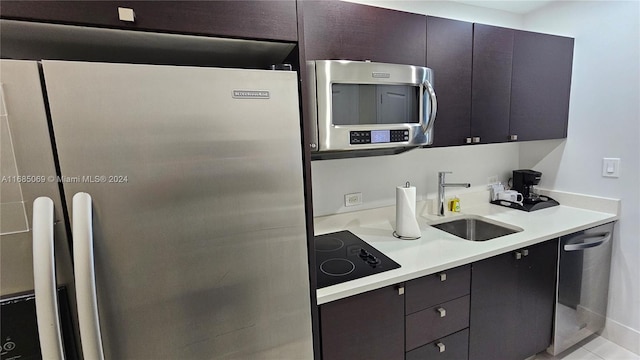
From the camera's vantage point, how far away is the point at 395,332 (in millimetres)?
1315

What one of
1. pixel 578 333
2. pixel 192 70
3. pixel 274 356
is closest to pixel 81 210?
pixel 192 70

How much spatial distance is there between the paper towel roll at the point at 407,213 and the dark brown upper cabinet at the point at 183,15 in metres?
1.03

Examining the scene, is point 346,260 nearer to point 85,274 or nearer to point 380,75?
point 380,75

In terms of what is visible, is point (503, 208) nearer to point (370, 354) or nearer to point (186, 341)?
point (370, 354)

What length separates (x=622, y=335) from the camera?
1.96 meters

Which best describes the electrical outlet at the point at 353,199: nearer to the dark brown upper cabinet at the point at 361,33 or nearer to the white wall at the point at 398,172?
the white wall at the point at 398,172

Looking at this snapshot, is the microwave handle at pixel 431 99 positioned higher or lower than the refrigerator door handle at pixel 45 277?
higher

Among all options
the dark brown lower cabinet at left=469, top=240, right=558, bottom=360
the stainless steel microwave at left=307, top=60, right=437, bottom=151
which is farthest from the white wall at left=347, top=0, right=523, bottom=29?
the dark brown lower cabinet at left=469, top=240, right=558, bottom=360

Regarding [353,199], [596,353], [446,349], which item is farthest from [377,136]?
[596,353]

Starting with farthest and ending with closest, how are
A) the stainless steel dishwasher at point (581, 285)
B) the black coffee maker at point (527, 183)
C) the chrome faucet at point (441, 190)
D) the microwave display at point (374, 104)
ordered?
the black coffee maker at point (527, 183), the chrome faucet at point (441, 190), the stainless steel dishwasher at point (581, 285), the microwave display at point (374, 104)

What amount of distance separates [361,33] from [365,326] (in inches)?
51.2

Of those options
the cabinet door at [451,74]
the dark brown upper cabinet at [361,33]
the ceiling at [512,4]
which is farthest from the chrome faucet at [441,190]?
the ceiling at [512,4]

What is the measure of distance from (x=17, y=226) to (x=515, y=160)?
2.92 metres

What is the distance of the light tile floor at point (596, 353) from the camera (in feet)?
6.21
